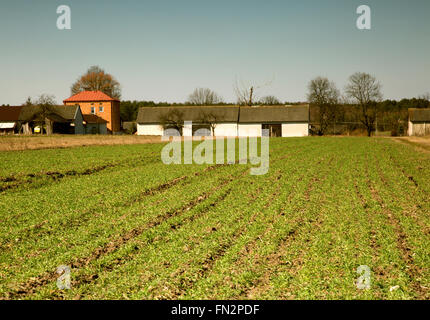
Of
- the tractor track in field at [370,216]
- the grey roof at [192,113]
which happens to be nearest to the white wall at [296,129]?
the grey roof at [192,113]

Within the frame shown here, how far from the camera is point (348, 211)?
8.77 m

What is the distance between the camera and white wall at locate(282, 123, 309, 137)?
62.7m

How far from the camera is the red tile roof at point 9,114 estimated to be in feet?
188

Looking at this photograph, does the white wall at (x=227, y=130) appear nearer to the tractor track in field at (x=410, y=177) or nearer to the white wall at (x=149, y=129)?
the white wall at (x=149, y=129)

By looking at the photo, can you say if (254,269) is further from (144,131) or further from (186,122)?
(144,131)

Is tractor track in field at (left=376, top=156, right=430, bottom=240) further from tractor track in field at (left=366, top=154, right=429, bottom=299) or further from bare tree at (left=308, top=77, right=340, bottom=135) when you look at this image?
bare tree at (left=308, top=77, right=340, bottom=135)

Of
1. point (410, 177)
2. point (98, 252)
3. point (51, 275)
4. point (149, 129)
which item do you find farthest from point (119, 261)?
point (149, 129)

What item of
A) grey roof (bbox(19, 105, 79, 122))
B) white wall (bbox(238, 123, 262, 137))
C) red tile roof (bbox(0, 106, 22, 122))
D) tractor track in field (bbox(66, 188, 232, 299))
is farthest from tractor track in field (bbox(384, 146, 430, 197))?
red tile roof (bbox(0, 106, 22, 122))

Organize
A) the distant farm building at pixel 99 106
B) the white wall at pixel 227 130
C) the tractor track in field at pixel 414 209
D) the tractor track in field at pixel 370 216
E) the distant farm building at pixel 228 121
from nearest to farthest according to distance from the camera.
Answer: the tractor track in field at pixel 370 216 → the tractor track in field at pixel 414 209 → the distant farm building at pixel 228 121 → the white wall at pixel 227 130 → the distant farm building at pixel 99 106

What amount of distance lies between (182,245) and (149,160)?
13.7 metres

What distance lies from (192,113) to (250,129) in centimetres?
1012

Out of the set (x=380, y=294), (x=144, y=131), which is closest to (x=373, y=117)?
(x=144, y=131)

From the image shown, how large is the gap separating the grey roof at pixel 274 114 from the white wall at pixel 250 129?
0.68 m

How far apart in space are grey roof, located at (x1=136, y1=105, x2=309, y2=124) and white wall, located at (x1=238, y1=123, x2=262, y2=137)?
2.22 ft
